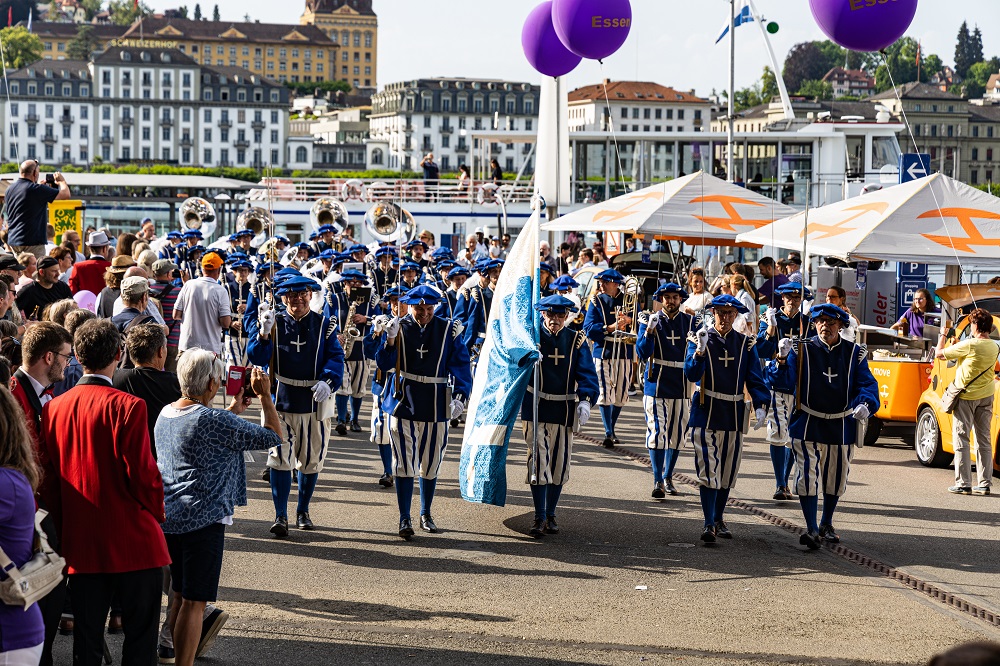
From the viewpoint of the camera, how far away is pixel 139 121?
141500 mm

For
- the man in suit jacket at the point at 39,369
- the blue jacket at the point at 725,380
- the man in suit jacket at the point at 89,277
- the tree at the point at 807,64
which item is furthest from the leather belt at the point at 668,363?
the tree at the point at 807,64

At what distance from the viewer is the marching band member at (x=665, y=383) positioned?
11.4 m

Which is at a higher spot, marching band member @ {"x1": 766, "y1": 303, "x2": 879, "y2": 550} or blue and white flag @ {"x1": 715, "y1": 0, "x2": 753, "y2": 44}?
blue and white flag @ {"x1": 715, "y1": 0, "x2": 753, "y2": 44}

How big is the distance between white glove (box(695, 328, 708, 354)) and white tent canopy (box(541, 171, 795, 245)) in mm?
6869

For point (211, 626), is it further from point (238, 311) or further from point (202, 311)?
point (238, 311)

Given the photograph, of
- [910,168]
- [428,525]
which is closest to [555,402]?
[428,525]

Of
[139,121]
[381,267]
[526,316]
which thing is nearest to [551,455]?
[526,316]

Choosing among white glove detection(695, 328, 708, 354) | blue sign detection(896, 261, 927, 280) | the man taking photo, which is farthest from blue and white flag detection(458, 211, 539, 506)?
blue sign detection(896, 261, 927, 280)

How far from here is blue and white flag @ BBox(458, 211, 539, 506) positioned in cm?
957

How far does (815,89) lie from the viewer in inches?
6457

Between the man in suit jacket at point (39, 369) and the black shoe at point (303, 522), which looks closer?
the man in suit jacket at point (39, 369)

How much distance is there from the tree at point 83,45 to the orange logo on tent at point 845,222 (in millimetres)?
173624

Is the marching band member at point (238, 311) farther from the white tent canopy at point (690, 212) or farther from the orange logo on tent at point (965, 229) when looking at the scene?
the orange logo on tent at point (965, 229)

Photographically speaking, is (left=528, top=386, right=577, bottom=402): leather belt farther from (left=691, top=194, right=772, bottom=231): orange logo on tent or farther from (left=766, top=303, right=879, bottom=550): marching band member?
(left=691, top=194, right=772, bottom=231): orange logo on tent
